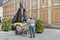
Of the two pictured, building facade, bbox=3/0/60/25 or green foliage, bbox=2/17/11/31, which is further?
building facade, bbox=3/0/60/25

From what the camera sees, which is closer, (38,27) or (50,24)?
(38,27)

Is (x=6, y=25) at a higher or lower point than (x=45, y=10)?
lower

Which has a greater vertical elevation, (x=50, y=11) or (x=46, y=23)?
(x=50, y=11)

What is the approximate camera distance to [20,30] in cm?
1490

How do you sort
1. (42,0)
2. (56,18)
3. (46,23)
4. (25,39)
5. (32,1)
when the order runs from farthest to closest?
(32,1) < (42,0) < (46,23) < (56,18) < (25,39)

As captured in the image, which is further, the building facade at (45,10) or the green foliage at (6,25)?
the building facade at (45,10)

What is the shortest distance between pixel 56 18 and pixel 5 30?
9607 mm

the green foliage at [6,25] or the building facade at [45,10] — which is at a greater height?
the building facade at [45,10]

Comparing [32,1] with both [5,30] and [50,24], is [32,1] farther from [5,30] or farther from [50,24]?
[5,30]

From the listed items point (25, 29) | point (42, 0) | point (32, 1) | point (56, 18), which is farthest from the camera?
point (32, 1)

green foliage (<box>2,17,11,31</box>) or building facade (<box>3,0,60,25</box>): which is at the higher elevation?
building facade (<box>3,0,60,25</box>)

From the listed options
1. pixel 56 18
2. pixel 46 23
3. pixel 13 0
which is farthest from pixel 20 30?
pixel 13 0

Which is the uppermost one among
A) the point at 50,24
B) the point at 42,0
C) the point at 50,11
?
the point at 42,0

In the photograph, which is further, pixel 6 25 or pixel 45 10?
pixel 45 10
